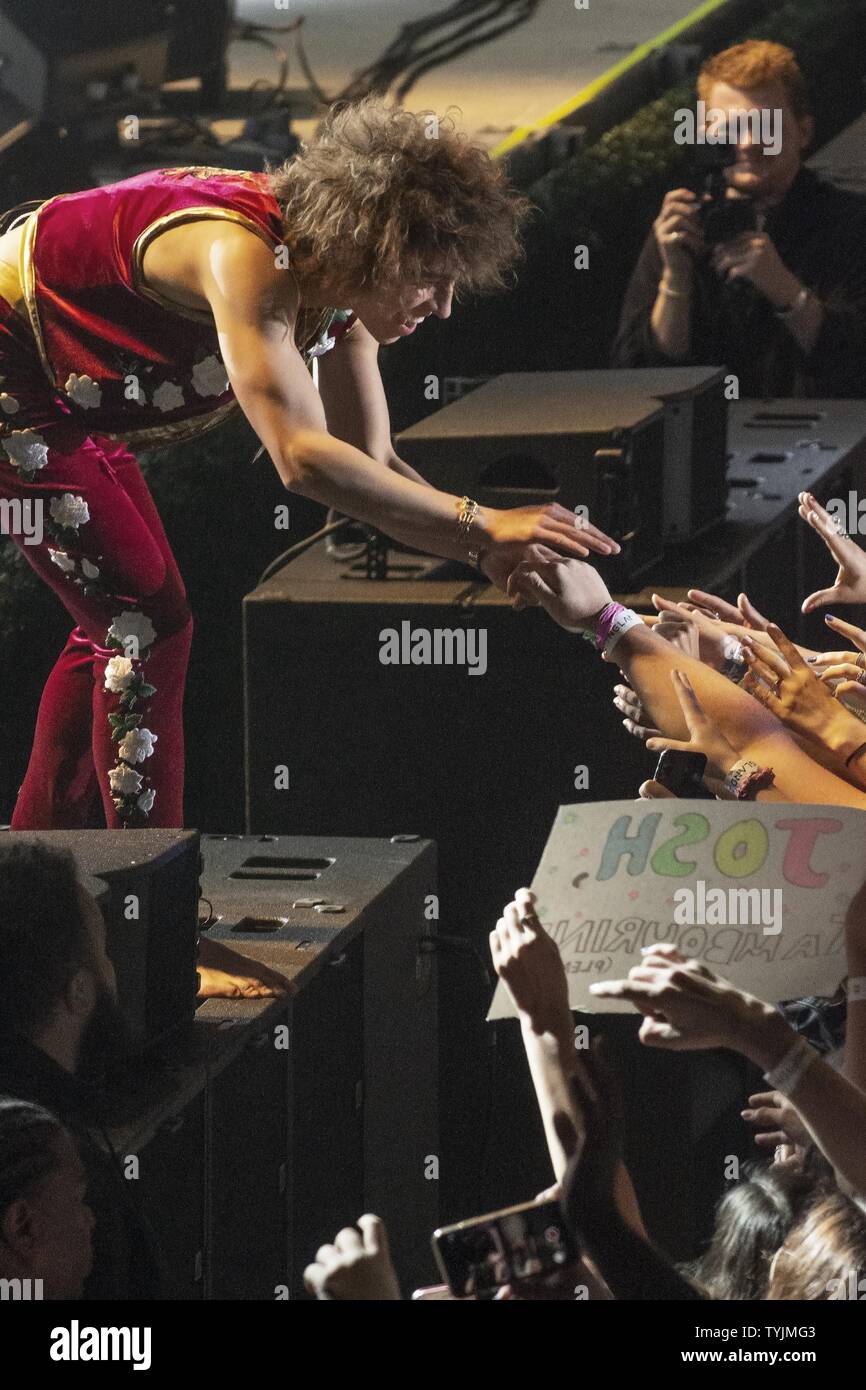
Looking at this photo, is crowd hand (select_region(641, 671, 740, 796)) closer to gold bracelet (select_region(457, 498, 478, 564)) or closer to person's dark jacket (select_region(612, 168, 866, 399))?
gold bracelet (select_region(457, 498, 478, 564))

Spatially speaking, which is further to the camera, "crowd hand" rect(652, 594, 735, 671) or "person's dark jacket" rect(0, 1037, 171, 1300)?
"crowd hand" rect(652, 594, 735, 671)

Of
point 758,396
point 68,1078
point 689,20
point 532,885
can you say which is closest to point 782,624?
point 758,396

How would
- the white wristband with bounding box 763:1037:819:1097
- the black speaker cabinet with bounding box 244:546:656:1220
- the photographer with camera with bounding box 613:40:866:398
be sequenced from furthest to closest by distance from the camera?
the photographer with camera with bounding box 613:40:866:398 → the black speaker cabinet with bounding box 244:546:656:1220 → the white wristband with bounding box 763:1037:819:1097

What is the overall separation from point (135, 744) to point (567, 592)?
55 cm

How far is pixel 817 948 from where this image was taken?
2.32m

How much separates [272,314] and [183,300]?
0.11m

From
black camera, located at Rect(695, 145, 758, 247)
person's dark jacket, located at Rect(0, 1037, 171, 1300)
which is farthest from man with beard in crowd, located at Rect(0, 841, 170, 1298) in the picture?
black camera, located at Rect(695, 145, 758, 247)

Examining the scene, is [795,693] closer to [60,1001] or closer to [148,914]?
[148,914]

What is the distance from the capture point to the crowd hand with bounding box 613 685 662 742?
2465 millimetres

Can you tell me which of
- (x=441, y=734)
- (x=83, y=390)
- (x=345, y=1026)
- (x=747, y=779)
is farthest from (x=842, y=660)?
(x=83, y=390)

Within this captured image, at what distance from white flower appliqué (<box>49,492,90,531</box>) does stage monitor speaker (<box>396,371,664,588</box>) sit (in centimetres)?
41
